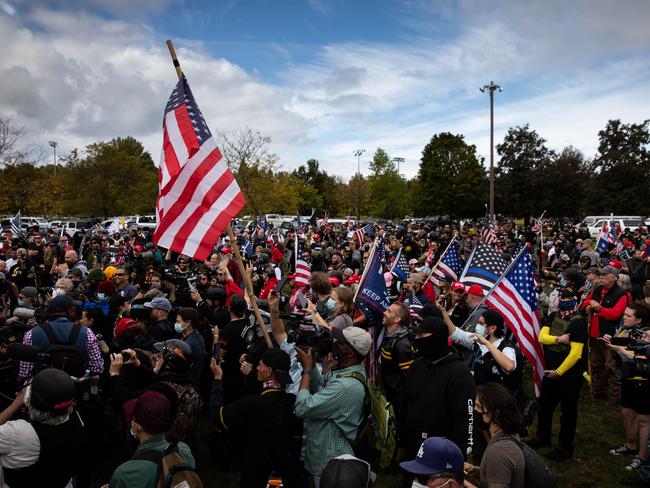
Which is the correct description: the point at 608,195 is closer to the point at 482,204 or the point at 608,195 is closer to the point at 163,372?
the point at 482,204

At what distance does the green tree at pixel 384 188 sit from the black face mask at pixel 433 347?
62501mm

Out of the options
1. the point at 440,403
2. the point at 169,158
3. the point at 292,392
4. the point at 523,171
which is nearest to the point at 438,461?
the point at 440,403

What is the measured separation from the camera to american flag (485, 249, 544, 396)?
230 inches

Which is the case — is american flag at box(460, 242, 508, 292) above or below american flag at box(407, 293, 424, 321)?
above

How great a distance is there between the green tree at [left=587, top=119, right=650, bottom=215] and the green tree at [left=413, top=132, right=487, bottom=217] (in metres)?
15.3

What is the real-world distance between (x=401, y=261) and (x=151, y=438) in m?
8.58

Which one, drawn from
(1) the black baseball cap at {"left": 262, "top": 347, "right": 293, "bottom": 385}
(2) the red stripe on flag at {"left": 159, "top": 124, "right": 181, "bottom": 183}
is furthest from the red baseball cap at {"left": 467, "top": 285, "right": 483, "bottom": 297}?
(2) the red stripe on flag at {"left": 159, "top": 124, "right": 181, "bottom": 183}

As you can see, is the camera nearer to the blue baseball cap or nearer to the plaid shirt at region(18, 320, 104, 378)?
the blue baseball cap

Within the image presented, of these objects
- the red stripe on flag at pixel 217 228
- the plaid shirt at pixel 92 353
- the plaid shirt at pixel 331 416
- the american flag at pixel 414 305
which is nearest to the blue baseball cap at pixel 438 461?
the plaid shirt at pixel 331 416

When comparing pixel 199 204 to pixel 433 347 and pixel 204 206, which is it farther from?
pixel 433 347

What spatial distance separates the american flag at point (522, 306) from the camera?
5832 millimetres

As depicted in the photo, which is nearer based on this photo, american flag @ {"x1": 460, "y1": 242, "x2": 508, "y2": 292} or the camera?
the camera

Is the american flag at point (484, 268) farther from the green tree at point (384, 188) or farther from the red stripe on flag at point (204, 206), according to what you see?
the green tree at point (384, 188)

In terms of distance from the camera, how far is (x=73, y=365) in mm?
4293
